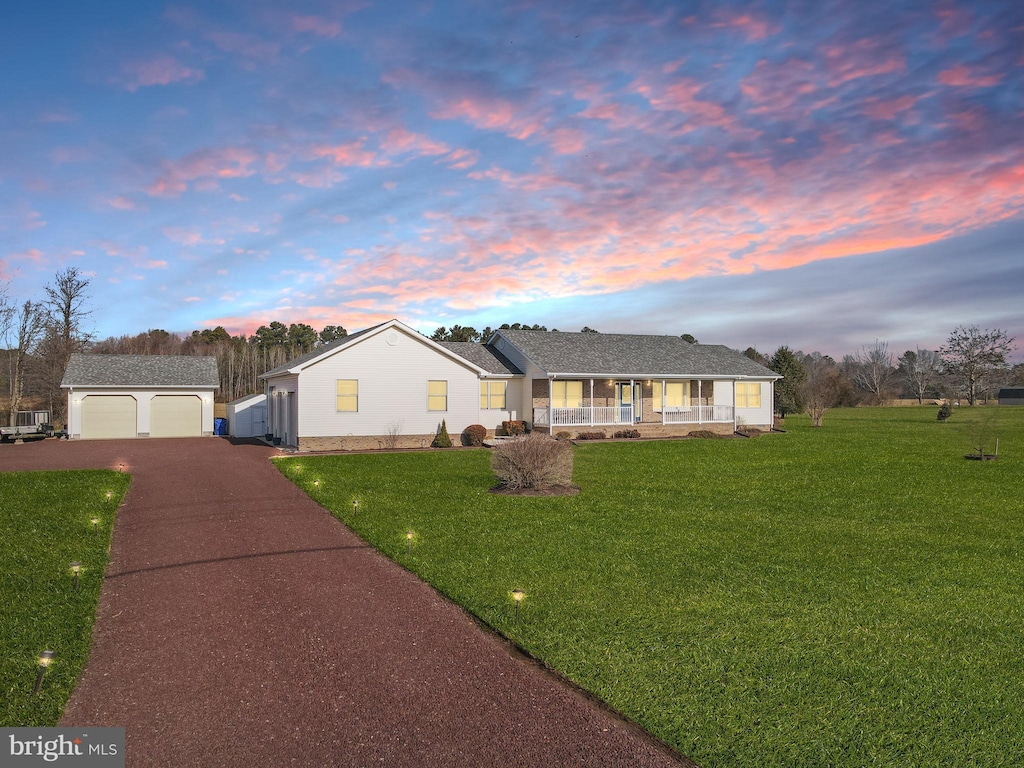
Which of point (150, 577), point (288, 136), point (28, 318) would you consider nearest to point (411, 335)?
point (288, 136)

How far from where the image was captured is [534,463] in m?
14.0

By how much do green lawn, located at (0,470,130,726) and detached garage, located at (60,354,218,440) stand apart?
17144 millimetres

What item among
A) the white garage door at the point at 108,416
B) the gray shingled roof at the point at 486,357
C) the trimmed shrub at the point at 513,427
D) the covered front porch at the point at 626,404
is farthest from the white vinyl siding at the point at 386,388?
the white garage door at the point at 108,416

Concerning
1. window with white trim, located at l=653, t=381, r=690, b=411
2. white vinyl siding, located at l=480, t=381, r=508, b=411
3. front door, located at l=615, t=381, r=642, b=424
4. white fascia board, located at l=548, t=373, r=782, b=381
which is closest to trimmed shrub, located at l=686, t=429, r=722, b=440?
window with white trim, located at l=653, t=381, r=690, b=411

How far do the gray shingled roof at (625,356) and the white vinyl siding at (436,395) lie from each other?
15.2ft

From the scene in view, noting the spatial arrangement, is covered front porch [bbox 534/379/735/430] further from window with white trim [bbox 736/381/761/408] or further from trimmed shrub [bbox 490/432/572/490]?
trimmed shrub [bbox 490/432/572/490]

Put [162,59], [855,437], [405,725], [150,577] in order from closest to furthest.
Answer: [405,725]
[150,577]
[162,59]
[855,437]

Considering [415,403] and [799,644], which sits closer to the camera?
[799,644]

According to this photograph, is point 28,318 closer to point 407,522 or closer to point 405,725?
point 407,522

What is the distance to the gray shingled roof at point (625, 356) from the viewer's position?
30.2 metres

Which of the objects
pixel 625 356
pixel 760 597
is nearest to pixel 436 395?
pixel 625 356

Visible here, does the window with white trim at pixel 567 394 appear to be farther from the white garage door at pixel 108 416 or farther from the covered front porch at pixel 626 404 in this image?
the white garage door at pixel 108 416

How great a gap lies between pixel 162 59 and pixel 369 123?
4.69 meters

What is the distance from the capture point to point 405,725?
439cm
